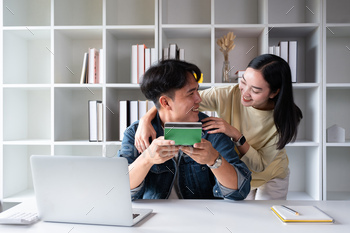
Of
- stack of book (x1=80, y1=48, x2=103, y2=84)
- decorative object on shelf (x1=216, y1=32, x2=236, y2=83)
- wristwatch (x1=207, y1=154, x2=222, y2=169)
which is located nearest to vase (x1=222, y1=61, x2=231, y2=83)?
decorative object on shelf (x1=216, y1=32, x2=236, y2=83)

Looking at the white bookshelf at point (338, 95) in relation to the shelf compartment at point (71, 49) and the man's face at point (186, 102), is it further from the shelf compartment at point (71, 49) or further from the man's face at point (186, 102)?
the shelf compartment at point (71, 49)

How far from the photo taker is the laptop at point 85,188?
0.91 m

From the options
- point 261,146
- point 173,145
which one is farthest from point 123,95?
point 173,145

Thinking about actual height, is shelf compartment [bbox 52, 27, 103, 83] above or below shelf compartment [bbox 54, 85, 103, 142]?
above

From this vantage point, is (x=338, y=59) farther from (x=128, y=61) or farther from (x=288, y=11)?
(x=128, y=61)

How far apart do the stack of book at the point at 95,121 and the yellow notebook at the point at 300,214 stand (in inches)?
58.7

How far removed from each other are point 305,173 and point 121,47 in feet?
5.85

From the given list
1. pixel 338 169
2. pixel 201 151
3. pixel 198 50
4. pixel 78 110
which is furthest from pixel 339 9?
pixel 78 110

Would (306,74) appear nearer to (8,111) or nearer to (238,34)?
(238,34)

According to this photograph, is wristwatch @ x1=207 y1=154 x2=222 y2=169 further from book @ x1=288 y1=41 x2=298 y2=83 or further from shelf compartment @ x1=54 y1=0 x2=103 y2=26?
shelf compartment @ x1=54 y1=0 x2=103 y2=26

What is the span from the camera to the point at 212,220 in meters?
0.98

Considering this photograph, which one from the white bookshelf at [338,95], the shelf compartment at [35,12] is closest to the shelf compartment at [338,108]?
the white bookshelf at [338,95]

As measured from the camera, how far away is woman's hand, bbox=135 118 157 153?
1.30 metres

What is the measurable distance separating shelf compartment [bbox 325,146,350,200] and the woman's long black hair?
128 cm
